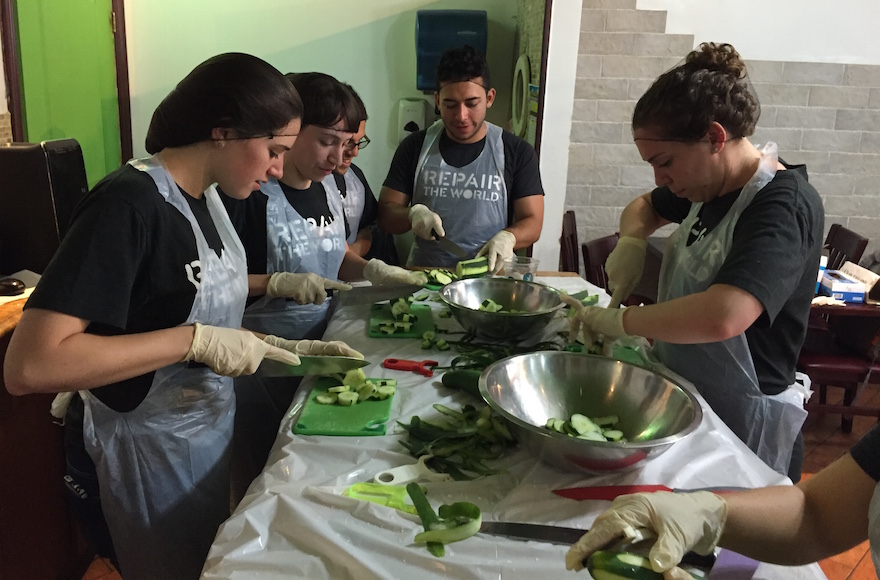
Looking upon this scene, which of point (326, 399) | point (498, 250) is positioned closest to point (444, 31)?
point (498, 250)

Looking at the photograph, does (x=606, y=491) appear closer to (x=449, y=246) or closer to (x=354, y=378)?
(x=354, y=378)

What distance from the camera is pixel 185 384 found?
4.88 ft

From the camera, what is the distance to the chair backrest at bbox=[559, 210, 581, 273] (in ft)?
12.1

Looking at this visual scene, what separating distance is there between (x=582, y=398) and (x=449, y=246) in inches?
56.4

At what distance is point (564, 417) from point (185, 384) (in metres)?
0.86

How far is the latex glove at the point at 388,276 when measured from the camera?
2.30 metres

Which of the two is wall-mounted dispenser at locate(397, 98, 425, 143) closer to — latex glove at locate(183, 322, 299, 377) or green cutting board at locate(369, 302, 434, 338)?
green cutting board at locate(369, 302, 434, 338)

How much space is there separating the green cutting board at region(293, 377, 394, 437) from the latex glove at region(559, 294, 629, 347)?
0.59m

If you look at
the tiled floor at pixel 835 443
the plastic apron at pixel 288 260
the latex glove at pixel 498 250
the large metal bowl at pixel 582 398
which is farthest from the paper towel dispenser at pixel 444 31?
the tiled floor at pixel 835 443

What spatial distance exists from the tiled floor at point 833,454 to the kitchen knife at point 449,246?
173cm

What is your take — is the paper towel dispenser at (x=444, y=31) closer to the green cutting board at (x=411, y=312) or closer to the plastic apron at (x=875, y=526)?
the green cutting board at (x=411, y=312)

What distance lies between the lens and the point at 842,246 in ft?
12.2

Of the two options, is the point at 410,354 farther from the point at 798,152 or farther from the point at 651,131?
the point at 798,152

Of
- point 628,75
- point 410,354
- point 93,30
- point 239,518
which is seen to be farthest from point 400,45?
point 239,518
